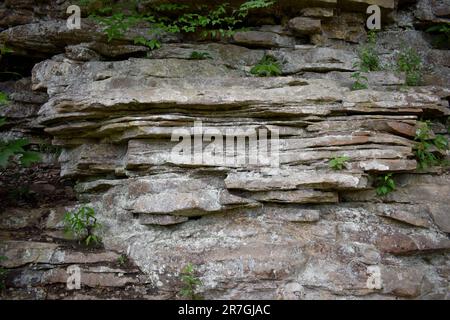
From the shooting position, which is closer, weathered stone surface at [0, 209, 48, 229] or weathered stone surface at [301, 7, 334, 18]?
weathered stone surface at [0, 209, 48, 229]

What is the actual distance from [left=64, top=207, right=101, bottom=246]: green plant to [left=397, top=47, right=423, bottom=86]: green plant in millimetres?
6494

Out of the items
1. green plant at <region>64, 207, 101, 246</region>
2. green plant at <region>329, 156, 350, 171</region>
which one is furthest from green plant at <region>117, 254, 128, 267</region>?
green plant at <region>329, 156, 350, 171</region>

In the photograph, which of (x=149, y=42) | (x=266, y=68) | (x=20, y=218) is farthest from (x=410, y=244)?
(x=20, y=218)

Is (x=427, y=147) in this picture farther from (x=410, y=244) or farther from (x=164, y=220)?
(x=164, y=220)

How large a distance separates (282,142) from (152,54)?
133 inches

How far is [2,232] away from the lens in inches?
241

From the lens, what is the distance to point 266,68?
279 inches

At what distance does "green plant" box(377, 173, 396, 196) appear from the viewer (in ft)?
19.1

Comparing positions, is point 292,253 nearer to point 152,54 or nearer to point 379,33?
→ point 152,54

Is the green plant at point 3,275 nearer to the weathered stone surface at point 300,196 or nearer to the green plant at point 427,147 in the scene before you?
the weathered stone surface at point 300,196

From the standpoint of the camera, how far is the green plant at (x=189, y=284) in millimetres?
5305

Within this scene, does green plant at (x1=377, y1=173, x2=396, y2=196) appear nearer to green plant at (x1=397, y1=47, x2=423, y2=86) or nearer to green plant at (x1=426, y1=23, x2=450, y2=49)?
green plant at (x1=397, y1=47, x2=423, y2=86)

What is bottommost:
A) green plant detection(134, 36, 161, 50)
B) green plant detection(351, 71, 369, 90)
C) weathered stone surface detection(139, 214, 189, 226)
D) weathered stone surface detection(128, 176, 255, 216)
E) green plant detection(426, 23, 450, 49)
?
weathered stone surface detection(139, 214, 189, 226)

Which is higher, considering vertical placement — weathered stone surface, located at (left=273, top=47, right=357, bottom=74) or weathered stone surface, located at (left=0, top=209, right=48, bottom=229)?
weathered stone surface, located at (left=273, top=47, right=357, bottom=74)
